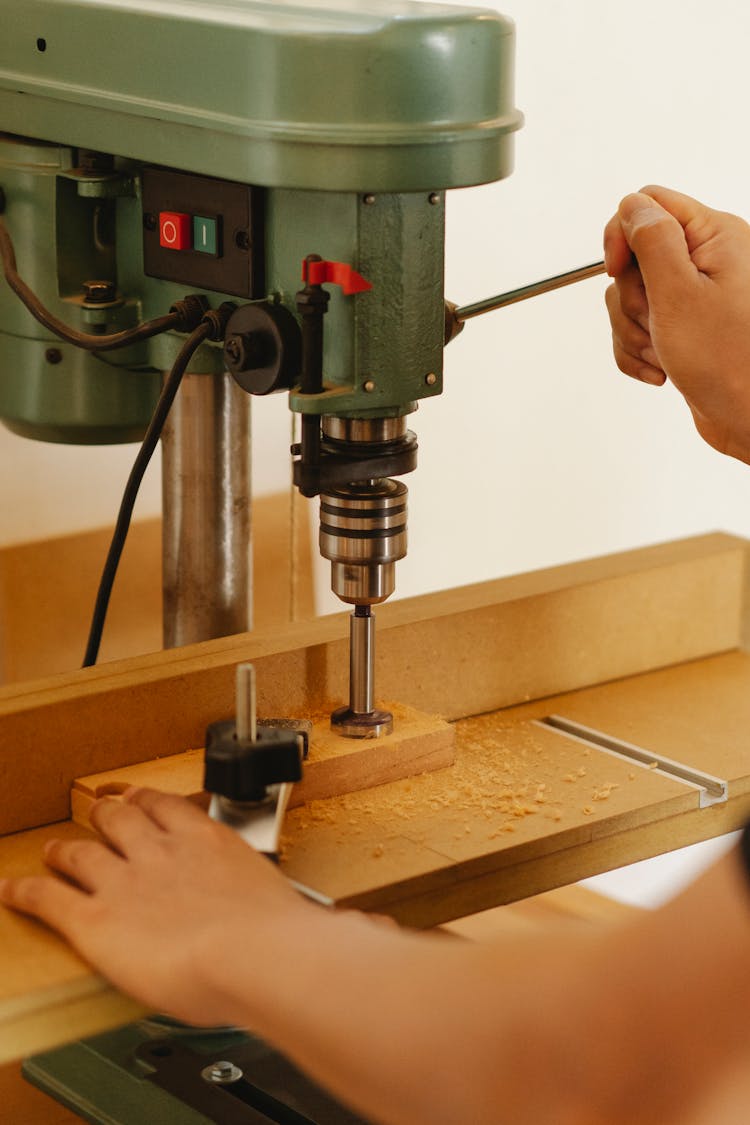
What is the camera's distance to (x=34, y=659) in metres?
2.06

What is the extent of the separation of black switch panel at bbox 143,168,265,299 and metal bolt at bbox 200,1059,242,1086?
0.71 meters

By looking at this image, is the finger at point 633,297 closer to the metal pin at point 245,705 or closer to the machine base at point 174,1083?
the metal pin at point 245,705

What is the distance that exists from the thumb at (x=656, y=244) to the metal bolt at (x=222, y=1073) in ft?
2.58

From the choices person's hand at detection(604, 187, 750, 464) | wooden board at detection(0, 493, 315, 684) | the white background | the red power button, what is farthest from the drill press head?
the white background

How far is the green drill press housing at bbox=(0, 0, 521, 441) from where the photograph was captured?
3.67ft

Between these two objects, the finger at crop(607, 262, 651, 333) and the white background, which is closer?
the finger at crop(607, 262, 651, 333)

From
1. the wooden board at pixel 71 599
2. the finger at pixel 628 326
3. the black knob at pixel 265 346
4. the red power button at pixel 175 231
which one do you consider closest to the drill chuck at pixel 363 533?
the black knob at pixel 265 346

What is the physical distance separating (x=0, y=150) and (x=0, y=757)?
513mm

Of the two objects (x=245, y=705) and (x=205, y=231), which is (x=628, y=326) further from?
(x=245, y=705)

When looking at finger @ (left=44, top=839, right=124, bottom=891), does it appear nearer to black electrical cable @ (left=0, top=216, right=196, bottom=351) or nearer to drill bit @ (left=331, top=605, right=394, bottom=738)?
drill bit @ (left=331, top=605, right=394, bottom=738)

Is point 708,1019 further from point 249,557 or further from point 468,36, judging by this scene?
point 249,557

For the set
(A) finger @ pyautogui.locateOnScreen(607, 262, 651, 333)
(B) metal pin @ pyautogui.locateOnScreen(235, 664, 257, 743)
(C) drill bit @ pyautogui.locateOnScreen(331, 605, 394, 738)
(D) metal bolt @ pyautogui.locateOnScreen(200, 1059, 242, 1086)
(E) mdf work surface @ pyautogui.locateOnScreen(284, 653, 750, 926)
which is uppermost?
(A) finger @ pyautogui.locateOnScreen(607, 262, 651, 333)

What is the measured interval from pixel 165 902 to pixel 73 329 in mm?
542

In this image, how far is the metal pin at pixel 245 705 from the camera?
1132 mm
